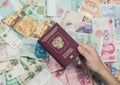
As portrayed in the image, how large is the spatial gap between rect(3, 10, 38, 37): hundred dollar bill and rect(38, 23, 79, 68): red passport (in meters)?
0.08

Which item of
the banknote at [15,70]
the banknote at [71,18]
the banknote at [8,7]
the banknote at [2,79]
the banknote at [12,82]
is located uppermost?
the banknote at [8,7]

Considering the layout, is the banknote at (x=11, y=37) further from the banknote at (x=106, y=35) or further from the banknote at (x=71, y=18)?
the banknote at (x=106, y=35)

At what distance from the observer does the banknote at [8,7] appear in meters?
1.18

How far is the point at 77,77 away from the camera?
126 cm

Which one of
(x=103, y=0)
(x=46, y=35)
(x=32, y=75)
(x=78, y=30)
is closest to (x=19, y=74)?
(x=32, y=75)

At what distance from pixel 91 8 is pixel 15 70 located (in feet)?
1.35

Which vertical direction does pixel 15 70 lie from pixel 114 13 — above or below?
below

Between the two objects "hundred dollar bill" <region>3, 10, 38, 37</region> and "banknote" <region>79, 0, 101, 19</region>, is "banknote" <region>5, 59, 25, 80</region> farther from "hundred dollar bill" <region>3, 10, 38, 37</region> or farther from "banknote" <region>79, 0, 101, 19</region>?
"banknote" <region>79, 0, 101, 19</region>

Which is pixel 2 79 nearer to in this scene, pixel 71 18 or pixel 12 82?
pixel 12 82

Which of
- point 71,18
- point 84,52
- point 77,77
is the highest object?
point 71,18

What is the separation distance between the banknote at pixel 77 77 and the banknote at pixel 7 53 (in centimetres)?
22

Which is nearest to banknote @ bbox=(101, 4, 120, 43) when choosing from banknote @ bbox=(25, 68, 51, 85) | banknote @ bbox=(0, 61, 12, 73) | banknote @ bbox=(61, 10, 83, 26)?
banknote @ bbox=(61, 10, 83, 26)

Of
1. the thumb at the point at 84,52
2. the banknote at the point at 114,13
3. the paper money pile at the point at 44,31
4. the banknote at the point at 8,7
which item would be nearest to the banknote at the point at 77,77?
the paper money pile at the point at 44,31

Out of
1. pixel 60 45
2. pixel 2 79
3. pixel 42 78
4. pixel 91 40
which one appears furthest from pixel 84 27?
pixel 2 79
